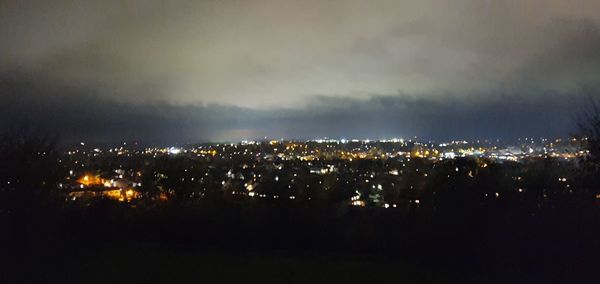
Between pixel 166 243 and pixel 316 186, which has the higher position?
pixel 316 186

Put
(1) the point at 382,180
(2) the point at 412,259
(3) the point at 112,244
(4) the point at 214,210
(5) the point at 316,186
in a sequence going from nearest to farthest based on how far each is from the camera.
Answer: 1. (2) the point at 412,259
2. (3) the point at 112,244
3. (4) the point at 214,210
4. (5) the point at 316,186
5. (1) the point at 382,180

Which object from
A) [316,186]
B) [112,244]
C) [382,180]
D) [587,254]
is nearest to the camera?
[587,254]

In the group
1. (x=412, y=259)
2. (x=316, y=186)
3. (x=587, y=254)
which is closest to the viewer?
(x=587, y=254)

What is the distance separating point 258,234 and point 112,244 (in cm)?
343

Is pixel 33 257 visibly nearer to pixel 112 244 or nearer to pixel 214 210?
pixel 112 244

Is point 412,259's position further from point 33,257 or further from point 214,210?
point 33,257

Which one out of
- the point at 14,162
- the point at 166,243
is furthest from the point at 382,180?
the point at 14,162

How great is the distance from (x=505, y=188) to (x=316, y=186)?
5.55 meters

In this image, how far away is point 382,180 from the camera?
25281 mm

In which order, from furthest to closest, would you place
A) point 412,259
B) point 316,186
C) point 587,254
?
point 316,186 < point 412,259 < point 587,254

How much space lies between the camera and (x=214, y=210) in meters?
14.9

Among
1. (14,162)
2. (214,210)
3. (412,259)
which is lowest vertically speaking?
(412,259)

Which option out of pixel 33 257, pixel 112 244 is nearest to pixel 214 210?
pixel 112 244

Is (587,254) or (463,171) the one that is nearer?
(587,254)
